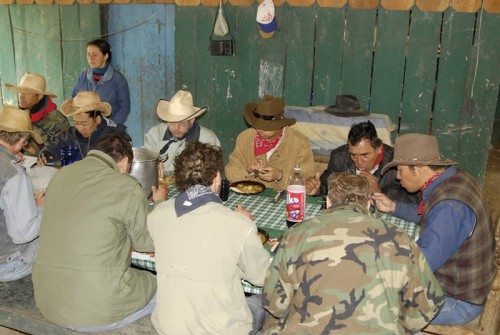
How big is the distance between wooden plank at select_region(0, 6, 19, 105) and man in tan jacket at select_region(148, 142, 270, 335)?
6.64m

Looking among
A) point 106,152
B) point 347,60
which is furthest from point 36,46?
point 106,152

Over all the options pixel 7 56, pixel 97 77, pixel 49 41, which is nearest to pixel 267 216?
pixel 97 77

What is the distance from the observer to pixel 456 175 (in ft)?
11.1

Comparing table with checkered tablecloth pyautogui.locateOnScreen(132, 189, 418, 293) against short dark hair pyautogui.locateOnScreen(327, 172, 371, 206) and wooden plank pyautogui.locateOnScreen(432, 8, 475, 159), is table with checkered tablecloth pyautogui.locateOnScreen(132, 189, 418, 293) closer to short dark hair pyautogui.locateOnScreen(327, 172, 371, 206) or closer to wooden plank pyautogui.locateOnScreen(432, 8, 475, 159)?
short dark hair pyautogui.locateOnScreen(327, 172, 371, 206)

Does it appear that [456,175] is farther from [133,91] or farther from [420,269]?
[133,91]

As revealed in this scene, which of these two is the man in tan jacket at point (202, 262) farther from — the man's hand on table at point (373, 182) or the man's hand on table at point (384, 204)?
the man's hand on table at point (373, 182)

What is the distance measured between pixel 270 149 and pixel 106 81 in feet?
9.05

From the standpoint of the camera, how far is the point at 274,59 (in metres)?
6.60

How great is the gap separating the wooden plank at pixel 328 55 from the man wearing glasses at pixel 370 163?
1.68m

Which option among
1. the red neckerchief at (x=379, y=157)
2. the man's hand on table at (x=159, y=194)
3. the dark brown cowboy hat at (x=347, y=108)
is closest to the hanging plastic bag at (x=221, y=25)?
the dark brown cowboy hat at (x=347, y=108)

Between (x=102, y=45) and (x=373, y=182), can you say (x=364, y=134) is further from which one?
(x=102, y=45)

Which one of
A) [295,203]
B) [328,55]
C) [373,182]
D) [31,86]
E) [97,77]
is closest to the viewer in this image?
[295,203]

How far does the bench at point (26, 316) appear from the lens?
3414 mm

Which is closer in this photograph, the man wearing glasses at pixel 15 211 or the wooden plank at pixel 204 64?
the man wearing glasses at pixel 15 211
